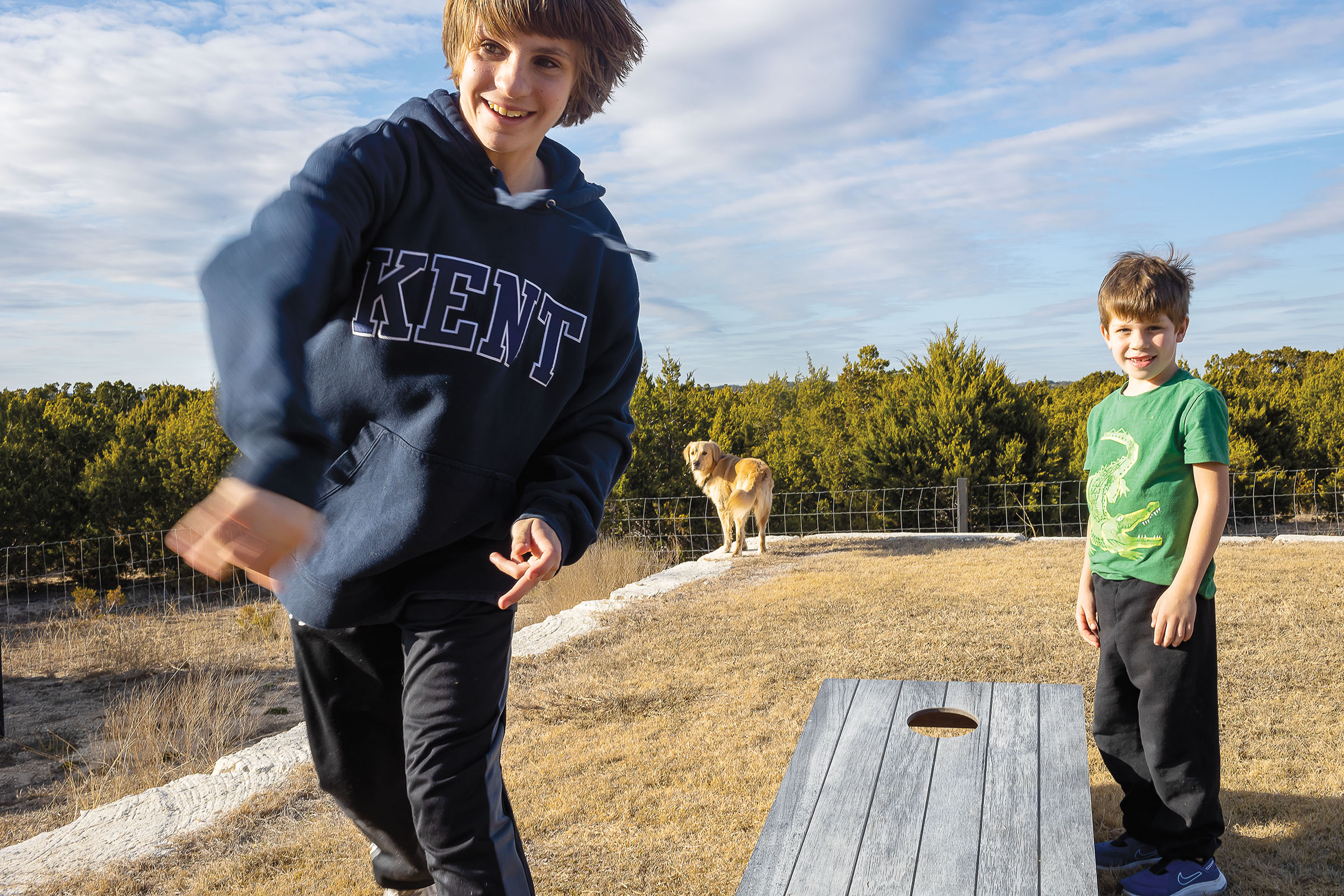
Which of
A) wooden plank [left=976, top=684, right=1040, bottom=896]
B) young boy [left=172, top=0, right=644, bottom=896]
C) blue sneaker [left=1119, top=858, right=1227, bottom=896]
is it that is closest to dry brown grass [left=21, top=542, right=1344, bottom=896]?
blue sneaker [left=1119, top=858, right=1227, bottom=896]

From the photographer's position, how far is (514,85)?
162 cm

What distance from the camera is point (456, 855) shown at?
1.58 meters

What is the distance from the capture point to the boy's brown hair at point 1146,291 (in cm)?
257

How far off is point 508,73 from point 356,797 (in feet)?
4.85

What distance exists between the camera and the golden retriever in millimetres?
9070

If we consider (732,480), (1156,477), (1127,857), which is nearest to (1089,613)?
(1156,477)

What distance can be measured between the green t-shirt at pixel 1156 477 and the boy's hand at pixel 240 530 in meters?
2.29

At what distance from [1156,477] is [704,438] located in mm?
11141

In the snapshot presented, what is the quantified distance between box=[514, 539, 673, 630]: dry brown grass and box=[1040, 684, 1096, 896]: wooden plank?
505 centimetres

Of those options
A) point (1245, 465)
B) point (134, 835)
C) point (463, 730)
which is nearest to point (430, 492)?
point (463, 730)

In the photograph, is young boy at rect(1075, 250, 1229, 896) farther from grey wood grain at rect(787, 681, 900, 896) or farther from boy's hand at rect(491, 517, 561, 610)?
boy's hand at rect(491, 517, 561, 610)

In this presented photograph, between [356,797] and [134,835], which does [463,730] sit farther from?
[134,835]

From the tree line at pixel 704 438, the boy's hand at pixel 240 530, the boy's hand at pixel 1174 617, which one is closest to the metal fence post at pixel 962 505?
the tree line at pixel 704 438

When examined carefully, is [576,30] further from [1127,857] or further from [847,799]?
[1127,857]
